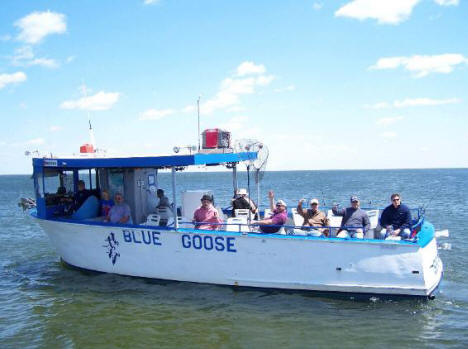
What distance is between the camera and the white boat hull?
7.82 metres

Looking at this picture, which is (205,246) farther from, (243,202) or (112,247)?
(112,247)

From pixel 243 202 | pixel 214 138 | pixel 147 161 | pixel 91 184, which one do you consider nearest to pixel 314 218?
pixel 243 202

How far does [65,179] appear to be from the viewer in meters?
11.1

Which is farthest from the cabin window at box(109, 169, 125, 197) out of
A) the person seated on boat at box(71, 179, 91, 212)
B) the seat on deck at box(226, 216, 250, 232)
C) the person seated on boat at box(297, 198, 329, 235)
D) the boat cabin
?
the person seated on boat at box(297, 198, 329, 235)

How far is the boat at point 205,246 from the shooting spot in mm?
7898

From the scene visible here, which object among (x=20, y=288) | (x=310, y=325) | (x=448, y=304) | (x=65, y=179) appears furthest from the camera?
(x=65, y=179)

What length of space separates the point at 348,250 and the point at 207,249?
2.82 meters

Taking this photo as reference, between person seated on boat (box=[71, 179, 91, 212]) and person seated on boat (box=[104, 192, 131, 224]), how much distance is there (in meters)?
1.35

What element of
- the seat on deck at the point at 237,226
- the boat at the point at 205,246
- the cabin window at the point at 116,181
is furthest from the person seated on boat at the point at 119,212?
the seat on deck at the point at 237,226

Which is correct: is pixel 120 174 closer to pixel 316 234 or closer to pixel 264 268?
pixel 264 268

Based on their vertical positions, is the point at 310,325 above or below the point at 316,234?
below

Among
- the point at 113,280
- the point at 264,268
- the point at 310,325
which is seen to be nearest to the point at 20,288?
the point at 113,280

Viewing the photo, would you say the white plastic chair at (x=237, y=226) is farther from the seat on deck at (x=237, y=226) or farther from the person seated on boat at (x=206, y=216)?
the person seated on boat at (x=206, y=216)

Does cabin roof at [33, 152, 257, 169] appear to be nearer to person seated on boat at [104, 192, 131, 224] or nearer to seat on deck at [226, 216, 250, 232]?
person seated on boat at [104, 192, 131, 224]
